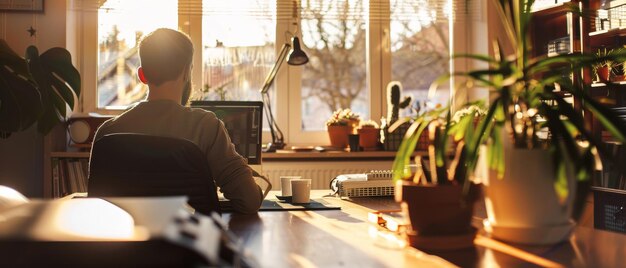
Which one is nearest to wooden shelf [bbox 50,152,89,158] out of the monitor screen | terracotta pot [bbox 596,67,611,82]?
the monitor screen

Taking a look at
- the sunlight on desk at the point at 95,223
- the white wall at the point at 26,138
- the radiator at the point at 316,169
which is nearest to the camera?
the sunlight on desk at the point at 95,223

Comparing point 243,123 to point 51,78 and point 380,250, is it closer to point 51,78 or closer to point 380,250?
point 51,78

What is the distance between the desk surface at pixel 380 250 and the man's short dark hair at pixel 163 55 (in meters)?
0.58

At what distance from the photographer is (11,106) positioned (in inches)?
124

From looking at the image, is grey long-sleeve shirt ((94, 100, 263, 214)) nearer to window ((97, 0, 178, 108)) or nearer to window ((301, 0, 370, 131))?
window ((97, 0, 178, 108))

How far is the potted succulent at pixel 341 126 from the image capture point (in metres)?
3.98

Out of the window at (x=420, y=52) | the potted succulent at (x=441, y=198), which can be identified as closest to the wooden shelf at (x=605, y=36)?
the window at (x=420, y=52)

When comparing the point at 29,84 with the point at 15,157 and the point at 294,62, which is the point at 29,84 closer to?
the point at 15,157

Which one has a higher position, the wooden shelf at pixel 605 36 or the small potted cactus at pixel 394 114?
the wooden shelf at pixel 605 36

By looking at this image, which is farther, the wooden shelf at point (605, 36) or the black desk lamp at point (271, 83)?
the black desk lamp at point (271, 83)

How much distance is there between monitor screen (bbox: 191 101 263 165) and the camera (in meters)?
2.47

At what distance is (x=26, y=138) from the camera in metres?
3.63

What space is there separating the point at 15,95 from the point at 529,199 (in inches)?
114

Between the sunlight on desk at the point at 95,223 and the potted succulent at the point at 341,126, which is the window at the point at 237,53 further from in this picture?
the sunlight on desk at the point at 95,223
